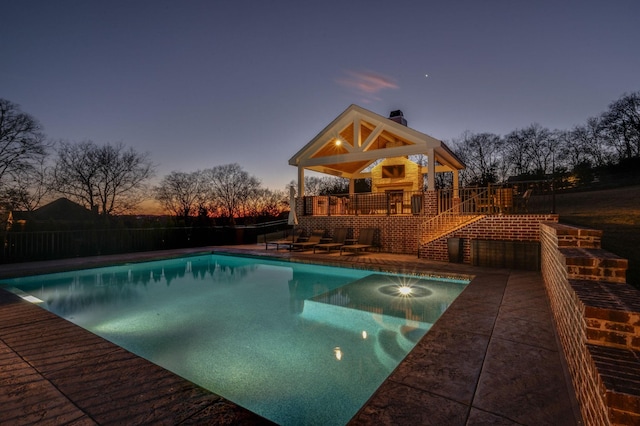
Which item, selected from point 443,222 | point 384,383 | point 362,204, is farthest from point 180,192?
point 384,383

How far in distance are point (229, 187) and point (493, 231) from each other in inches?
1151

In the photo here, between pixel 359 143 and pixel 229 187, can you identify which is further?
pixel 229 187

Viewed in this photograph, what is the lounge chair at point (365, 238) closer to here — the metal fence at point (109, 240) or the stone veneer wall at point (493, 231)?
the stone veneer wall at point (493, 231)

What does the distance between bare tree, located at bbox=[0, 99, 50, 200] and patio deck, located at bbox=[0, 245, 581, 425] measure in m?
22.3

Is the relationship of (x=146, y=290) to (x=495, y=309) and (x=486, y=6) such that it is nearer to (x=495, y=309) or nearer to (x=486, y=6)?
(x=495, y=309)

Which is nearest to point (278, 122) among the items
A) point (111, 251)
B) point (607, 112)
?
point (111, 251)

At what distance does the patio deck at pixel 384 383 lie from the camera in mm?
2004

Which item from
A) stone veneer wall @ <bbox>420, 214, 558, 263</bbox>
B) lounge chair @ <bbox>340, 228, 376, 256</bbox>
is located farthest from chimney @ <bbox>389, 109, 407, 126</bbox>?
stone veneer wall @ <bbox>420, 214, 558, 263</bbox>

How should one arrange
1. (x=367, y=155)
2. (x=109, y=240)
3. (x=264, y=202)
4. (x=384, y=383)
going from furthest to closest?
(x=264, y=202), (x=367, y=155), (x=109, y=240), (x=384, y=383)

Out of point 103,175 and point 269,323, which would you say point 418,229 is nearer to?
point 269,323

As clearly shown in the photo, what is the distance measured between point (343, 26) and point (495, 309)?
32.3ft

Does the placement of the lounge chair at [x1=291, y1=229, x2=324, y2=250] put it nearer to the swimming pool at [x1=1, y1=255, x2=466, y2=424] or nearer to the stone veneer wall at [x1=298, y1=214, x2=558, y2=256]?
the stone veneer wall at [x1=298, y1=214, x2=558, y2=256]

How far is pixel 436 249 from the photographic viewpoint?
9523 millimetres

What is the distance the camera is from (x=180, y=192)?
102 ft
